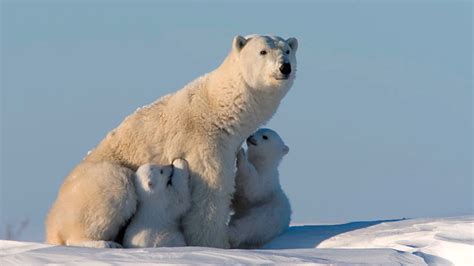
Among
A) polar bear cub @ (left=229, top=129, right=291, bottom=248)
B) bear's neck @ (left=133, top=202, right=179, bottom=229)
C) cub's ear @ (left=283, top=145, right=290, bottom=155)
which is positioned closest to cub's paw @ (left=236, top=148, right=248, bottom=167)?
polar bear cub @ (left=229, top=129, right=291, bottom=248)

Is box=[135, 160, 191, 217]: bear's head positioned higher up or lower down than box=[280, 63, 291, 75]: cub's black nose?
lower down

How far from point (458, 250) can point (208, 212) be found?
282 cm

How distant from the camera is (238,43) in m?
10.7

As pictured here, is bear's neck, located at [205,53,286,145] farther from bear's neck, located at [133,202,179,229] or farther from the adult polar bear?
bear's neck, located at [133,202,179,229]

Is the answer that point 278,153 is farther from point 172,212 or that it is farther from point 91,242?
point 91,242

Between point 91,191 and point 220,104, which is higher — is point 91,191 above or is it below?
below

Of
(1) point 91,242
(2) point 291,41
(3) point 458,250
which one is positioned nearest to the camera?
(3) point 458,250

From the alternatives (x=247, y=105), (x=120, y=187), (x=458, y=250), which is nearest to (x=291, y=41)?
(x=247, y=105)

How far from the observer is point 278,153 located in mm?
11344

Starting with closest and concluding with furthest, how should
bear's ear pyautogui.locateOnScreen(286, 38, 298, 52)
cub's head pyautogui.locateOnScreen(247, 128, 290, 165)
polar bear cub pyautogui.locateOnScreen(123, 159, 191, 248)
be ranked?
polar bear cub pyautogui.locateOnScreen(123, 159, 191, 248) < bear's ear pyautogui.locateOnScreen(286, 38, 298, 52) < cub's head pyautogui.locateOnScreen(247, 128, 290, 165)

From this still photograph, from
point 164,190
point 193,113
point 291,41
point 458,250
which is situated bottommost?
point 458,250

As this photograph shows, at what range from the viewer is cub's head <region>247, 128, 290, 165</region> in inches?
444

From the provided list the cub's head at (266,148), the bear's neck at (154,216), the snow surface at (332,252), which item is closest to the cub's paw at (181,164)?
the bear's neck at (154,216)

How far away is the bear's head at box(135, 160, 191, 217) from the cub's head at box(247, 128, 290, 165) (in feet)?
3.93
